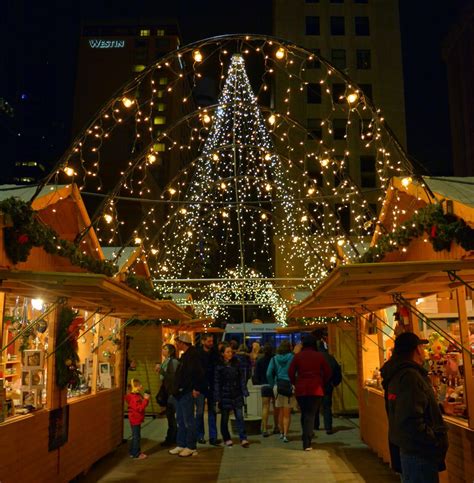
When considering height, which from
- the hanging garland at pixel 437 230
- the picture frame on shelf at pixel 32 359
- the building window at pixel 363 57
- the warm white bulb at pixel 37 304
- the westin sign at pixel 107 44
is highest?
the westin sign at pixel 107 44

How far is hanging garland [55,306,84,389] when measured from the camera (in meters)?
7.09

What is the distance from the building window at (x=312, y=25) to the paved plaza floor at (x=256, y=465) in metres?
35.1

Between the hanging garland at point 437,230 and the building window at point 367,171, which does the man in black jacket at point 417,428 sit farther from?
the building window at point 367,171

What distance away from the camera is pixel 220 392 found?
10016 mm

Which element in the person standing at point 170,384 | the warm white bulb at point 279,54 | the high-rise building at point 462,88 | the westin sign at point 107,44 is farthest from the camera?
the westin sign at point 107,44

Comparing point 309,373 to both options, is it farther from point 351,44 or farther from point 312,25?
point 312,25

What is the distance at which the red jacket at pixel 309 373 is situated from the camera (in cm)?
927

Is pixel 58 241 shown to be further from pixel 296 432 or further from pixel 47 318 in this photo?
pixel 296 432

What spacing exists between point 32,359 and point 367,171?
113 ft

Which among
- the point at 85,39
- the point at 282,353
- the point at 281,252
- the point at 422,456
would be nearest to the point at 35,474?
the point at 422,456

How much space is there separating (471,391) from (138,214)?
38688 mm

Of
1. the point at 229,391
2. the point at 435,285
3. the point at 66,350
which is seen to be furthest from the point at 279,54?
the point at 229,391

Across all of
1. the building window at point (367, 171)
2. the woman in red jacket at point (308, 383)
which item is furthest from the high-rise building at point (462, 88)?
the woman in red jacket at point (308, 383)

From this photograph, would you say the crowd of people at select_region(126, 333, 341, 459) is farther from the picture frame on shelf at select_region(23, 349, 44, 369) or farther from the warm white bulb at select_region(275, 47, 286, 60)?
the warm white bulb at select_region(275, 47, 286, 60)
